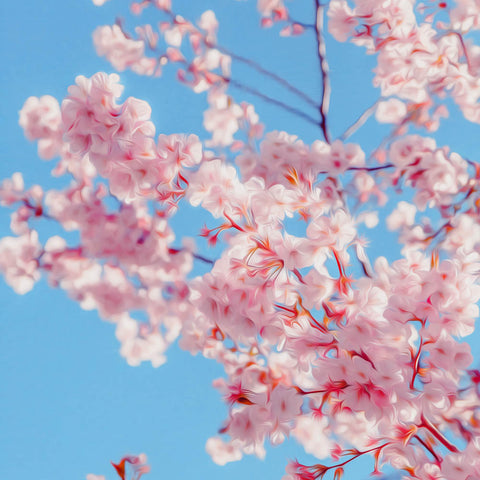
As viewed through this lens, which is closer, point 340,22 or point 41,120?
point 41,120

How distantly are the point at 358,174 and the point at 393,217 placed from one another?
2.23ft

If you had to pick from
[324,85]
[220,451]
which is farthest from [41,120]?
[220,451]

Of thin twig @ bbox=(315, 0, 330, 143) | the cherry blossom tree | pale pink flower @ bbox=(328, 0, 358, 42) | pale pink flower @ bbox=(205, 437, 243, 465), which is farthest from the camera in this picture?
pale pink flower @ bbox=(205, 437, 243, 465)

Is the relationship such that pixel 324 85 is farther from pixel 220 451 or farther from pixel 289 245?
pixel 220 451

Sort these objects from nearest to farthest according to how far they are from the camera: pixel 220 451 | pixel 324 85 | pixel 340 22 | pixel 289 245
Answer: pixel 289 245 < pixel 324 85 < pixel 340 22 < pixel 220 451

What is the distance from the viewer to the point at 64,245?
3.46 metres

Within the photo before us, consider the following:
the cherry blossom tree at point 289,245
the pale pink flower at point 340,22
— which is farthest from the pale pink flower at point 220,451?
the pale pink flower at point 340,22

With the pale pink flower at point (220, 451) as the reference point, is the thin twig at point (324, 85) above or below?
above

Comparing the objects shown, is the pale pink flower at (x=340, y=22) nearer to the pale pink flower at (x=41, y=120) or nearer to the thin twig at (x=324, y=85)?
the thin twig at (x=324, y=85)

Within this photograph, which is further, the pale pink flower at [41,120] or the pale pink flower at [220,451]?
the pale pink flower at [220,451]

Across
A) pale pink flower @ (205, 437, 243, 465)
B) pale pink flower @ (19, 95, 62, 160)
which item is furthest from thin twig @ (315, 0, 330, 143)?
pale pink flower @ (205, 437, 243, 465)

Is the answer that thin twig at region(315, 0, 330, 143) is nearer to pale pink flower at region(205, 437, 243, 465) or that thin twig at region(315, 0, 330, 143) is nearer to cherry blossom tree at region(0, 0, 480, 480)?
cherry blossom tree at region(0, 0, 480, 480)

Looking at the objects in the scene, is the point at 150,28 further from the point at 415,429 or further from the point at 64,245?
the point at 415,429

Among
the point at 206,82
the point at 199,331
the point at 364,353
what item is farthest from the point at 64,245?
the point at 364,353
